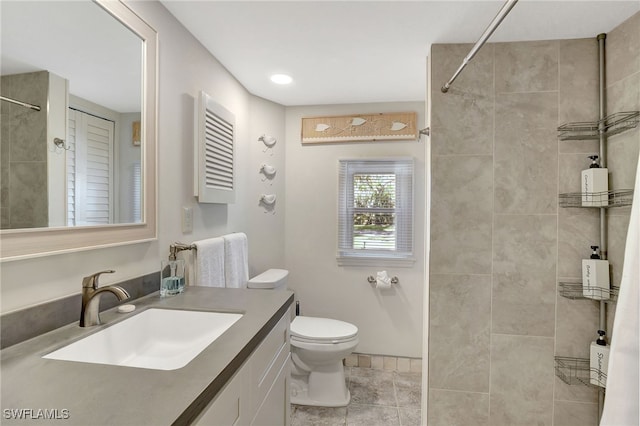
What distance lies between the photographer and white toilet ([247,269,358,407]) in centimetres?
214

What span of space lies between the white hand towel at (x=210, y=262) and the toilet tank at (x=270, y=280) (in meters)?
0.39

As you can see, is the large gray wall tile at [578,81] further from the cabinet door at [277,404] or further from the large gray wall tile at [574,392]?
the cabinet door at [277,404]

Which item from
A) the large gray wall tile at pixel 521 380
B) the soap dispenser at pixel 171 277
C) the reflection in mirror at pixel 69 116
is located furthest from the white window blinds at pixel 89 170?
the large gray wall tile at pixel 521 380

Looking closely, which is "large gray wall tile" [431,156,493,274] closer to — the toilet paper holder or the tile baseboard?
the toilet paper holder

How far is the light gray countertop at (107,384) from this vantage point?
576 mm

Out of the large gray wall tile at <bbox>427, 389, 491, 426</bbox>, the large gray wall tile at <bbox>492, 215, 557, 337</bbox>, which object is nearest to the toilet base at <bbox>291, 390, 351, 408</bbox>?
the large gray wall tile at <bbox>427, 389, 491, 426</bbox>

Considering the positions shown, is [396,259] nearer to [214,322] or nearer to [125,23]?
[214,322]

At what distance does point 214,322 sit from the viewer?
1.17 meters

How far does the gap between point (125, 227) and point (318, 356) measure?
4.91 ft

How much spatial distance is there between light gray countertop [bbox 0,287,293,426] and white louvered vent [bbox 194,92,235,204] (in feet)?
3.07

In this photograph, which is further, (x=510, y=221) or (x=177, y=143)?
(x=510, y=221)

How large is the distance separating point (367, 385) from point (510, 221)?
1664 millimetres

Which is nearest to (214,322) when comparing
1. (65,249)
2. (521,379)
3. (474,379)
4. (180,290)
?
(180,290)

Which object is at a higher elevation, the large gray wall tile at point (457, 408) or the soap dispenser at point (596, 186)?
the soap dispenser at point (596, 186)
